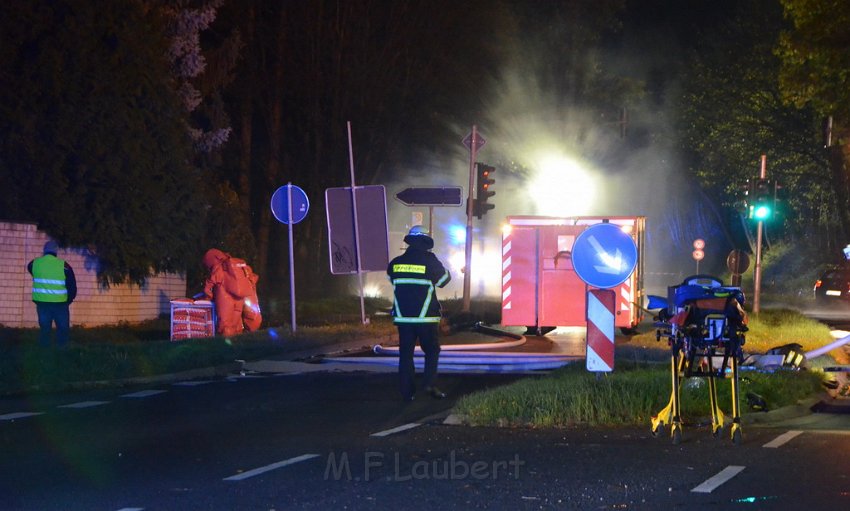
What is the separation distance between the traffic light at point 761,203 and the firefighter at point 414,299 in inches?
684

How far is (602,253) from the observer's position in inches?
462

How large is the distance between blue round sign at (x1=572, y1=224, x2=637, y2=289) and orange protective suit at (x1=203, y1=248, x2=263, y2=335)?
980cm

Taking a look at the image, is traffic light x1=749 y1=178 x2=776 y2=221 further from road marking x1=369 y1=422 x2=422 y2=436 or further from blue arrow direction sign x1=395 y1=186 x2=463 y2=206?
road marking x1=369 y1=422 x2=422 y2=436

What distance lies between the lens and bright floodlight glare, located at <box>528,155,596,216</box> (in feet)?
155

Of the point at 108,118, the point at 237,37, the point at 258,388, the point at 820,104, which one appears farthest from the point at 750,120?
the point at 258,388

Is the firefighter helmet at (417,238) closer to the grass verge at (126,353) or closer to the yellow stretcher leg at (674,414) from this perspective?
the yellow stretcher leg at (674,414)

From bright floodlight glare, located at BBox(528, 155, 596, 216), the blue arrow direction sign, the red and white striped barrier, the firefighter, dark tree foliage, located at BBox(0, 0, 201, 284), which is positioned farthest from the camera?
bright floodlight glare, located at BBox(528, 155, 596, 216)

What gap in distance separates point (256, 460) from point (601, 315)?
4176 mm

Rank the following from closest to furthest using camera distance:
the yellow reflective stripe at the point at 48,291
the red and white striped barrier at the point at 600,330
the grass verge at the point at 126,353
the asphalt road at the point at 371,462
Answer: the asphalt road at the point at 371,462, the red and white striped barrier at the point at 600,330, the grass verge at the point at 126,353, the yellow reflective stripe at the point at 48,291

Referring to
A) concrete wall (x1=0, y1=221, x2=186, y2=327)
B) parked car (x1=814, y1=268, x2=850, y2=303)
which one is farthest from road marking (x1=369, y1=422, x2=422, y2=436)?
parked car (x1=814, y1=268, x2=850, y2=303)

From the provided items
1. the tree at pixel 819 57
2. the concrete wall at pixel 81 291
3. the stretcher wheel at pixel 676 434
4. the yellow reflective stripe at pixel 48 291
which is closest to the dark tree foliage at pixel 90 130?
the concrete wall at pixel 81 291

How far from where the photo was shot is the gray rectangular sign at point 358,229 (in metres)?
23.1

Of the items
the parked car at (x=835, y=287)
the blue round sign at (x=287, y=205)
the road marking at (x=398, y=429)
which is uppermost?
the blue round sign at (x=287, y=205)

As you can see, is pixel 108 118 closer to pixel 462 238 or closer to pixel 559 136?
pixel 462 238
